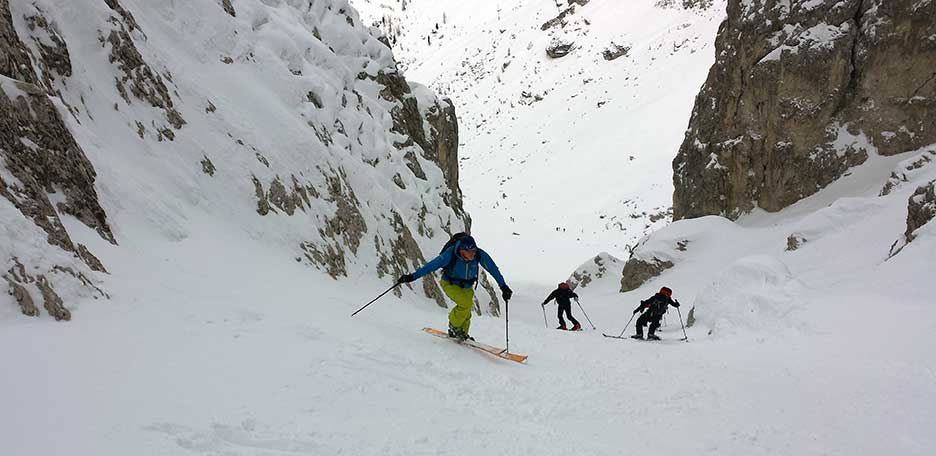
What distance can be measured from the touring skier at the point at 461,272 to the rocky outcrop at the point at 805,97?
2274cm

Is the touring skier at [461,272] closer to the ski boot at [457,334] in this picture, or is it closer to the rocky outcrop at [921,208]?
the ski boot at [457,334]


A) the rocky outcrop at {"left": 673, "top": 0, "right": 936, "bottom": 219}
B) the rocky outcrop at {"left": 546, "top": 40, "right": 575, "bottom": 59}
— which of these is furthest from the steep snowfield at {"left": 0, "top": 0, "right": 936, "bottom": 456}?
the rocky outcrop at {"left": 546, "top": 40, "right": 575, "bottom": 59}

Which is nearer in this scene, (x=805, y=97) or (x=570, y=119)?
(x=805, y=97)

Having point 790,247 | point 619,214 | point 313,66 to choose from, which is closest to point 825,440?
point 313,66

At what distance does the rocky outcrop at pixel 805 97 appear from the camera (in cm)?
2264

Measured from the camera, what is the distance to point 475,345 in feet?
26.8

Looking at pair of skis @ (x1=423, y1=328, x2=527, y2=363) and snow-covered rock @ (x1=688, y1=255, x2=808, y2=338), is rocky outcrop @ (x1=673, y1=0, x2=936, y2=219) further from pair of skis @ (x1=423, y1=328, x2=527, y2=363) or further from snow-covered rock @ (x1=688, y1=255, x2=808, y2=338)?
pair of skis @ (x1=423, y1=328, x2=527, y2=363)

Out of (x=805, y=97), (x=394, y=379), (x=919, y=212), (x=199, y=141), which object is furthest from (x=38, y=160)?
(x=805, y=97)

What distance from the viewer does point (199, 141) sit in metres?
11.4

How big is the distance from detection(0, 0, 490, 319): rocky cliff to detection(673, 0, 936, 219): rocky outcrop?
1550 cm

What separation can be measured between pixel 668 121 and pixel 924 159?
29260 mm

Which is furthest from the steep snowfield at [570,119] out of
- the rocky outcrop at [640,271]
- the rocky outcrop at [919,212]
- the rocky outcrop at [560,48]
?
the rocky outcrop at [919,212]

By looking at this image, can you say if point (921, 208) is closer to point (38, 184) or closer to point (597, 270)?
point (38, 184)

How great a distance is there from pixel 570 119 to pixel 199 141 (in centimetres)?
4863
